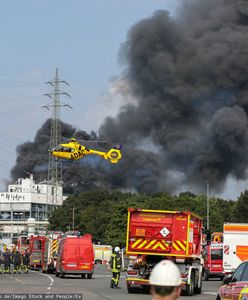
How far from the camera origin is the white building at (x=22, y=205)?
617 ft

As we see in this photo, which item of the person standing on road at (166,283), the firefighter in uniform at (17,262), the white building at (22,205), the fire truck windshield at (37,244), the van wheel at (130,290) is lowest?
the van wheel at (130,290)

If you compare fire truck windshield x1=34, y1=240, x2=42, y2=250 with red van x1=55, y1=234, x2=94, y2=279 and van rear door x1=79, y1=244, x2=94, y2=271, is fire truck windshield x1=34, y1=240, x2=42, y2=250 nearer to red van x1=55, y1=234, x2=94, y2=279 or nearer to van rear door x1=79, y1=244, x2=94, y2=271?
red van x1=55, y1=234, x2=94, y2=279

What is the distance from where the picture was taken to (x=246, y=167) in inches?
3871

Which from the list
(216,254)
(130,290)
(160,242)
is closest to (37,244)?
(216,254)

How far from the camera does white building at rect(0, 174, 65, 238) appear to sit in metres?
188

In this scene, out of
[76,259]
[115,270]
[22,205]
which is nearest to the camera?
[115,270]

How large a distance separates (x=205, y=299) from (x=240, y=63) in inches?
2995

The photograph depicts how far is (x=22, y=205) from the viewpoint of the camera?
193 meters

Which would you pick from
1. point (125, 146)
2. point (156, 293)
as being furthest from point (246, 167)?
point (156, 293)

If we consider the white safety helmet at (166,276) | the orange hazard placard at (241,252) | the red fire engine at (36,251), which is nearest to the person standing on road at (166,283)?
the white safety helmet at (166,276)

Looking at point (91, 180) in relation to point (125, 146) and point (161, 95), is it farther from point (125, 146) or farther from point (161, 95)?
point (161, 95)

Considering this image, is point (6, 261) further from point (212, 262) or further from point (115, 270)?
point (115, 270)

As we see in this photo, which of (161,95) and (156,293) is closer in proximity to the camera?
(156,293)

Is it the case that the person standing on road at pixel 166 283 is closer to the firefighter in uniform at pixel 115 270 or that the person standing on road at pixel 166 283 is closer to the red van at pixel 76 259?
the firefighter in uniform at pixel 115 270
